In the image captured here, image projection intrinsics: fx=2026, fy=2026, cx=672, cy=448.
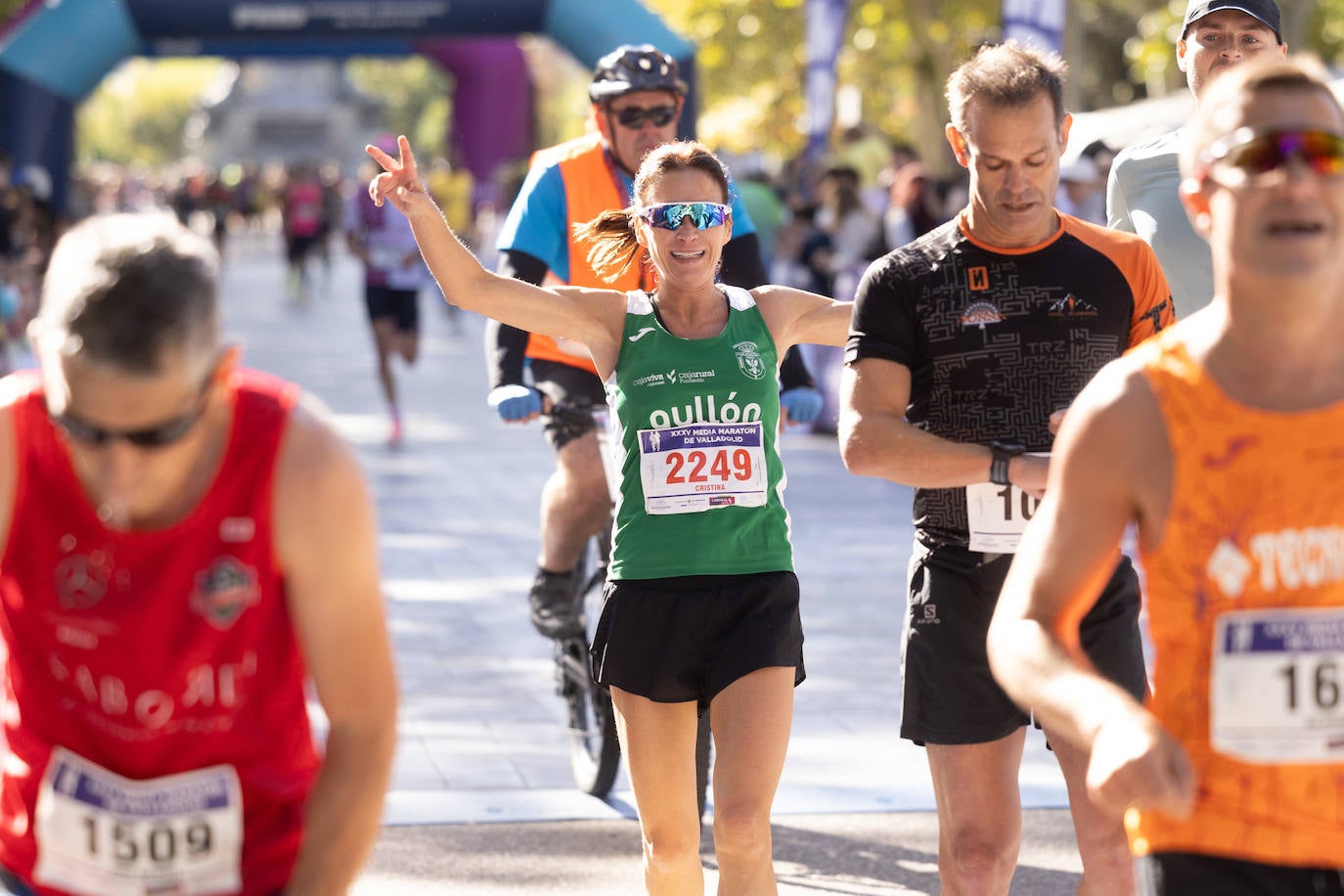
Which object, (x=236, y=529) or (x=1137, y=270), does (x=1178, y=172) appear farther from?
(x=236, y=529)

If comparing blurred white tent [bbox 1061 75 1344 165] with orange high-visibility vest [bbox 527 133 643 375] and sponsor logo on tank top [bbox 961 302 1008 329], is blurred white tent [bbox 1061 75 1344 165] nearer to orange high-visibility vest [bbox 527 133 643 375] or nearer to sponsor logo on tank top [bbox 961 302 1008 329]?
orange high-visibility vest [bbox 527 133 643 375]

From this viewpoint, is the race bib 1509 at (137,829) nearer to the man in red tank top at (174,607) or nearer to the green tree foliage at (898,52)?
the man in red tank top at (174,607)

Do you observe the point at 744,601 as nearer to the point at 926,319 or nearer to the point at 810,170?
the point at 926,319

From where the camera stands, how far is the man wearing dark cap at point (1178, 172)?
496cm

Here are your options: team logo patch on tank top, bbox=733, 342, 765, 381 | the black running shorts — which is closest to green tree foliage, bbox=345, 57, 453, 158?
the black running shorts

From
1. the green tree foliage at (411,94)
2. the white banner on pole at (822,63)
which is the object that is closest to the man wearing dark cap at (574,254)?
the white banner on pole at (822,63)

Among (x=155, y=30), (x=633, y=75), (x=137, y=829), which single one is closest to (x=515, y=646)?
(x=633, y=75)

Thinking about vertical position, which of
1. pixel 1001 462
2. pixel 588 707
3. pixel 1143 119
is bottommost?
pixel 588 707

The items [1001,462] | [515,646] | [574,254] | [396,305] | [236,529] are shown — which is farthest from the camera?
[396,305]

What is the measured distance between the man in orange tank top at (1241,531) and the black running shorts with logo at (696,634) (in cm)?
181

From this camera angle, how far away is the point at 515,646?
8438 mm

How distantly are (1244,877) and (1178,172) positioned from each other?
2.93 meters

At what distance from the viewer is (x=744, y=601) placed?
4.39 metres

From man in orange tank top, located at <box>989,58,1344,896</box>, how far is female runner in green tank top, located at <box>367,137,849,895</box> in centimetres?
178
